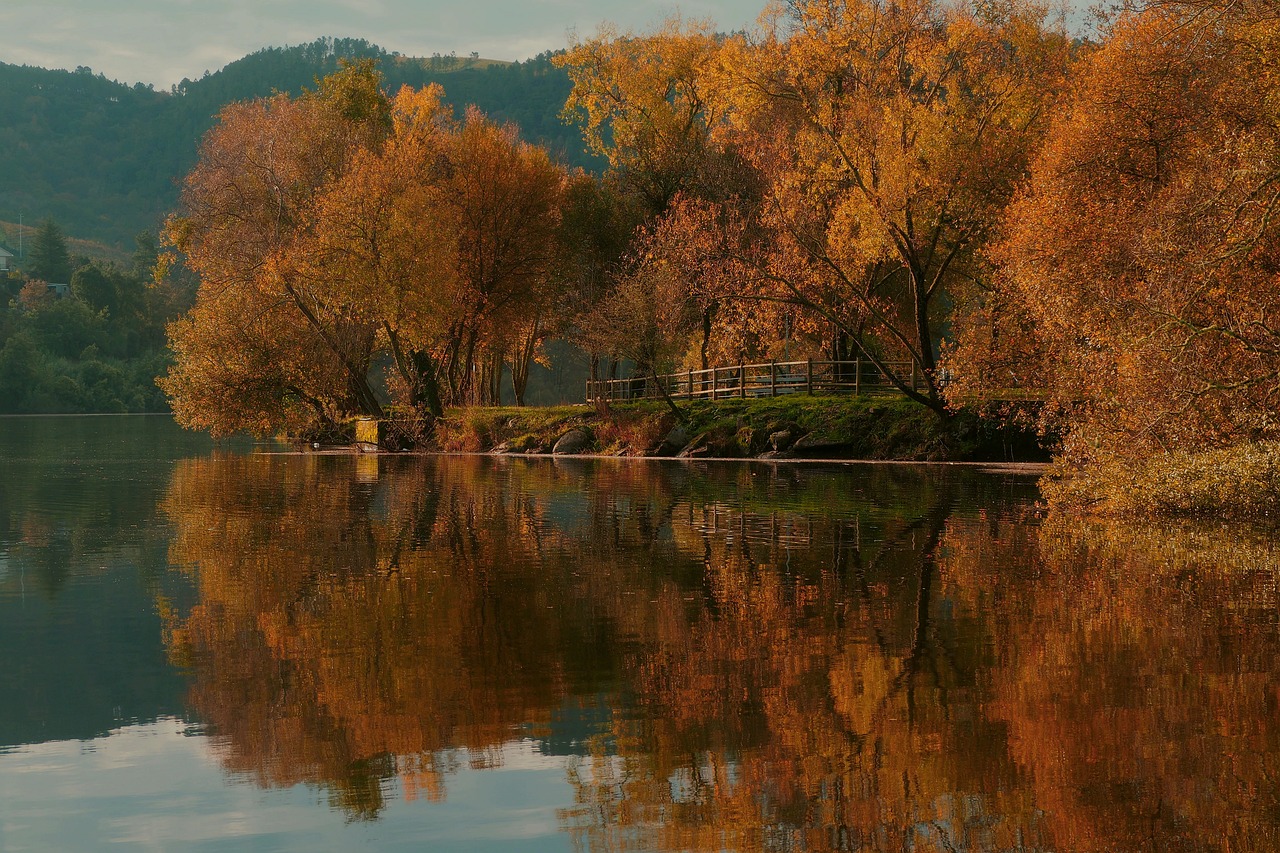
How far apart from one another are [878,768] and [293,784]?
3164 millimetres

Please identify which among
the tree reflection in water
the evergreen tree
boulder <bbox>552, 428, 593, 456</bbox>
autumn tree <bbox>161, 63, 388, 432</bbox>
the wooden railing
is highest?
the evergreen tree

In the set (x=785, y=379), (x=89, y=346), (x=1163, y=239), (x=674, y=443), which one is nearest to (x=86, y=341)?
(x=89, y=346)

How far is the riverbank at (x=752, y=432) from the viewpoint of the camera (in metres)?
39.7

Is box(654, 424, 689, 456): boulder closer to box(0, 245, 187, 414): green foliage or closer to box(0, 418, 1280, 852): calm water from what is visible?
box(0, 418, 1280, 852): calm water

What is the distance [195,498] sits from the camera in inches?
1096

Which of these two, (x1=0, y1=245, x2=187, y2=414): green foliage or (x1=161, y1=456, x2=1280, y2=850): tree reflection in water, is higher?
(x1=0, y1=245, x2=187, y2=414): green foliage

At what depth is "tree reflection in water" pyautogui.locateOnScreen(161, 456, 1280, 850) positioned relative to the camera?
6578 mm

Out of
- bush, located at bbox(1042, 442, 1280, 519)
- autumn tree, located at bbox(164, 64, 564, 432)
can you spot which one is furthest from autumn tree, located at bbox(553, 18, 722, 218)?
bush, located at bbox(1042, 442, 1280, 519)

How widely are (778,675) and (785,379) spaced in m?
40.4

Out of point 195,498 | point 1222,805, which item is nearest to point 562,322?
point 195,498

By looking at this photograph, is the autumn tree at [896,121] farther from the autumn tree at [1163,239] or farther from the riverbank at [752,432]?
the autumn tree at [1163,239]

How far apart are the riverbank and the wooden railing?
1747 millimetres

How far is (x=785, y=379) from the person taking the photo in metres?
49.6

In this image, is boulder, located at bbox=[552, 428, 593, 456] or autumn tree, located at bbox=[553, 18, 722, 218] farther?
autumn tree, located at bbox=[553, 18, 722, 218]
